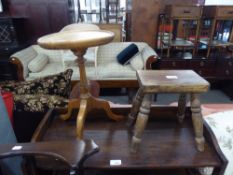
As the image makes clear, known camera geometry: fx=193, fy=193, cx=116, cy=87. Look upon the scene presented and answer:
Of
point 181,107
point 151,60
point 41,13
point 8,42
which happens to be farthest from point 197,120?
point 41,13

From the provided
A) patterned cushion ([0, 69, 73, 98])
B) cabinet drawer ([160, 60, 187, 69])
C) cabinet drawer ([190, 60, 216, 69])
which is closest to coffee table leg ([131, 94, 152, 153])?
patterned cushion ([0, 69, 73, 98])

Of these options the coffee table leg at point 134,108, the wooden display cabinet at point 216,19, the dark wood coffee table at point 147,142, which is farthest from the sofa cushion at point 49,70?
the wooden display cabinet at point 216,19

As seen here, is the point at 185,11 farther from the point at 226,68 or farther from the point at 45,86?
the point at 45,86

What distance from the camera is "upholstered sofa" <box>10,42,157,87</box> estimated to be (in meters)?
2.53

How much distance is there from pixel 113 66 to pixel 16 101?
1771mm

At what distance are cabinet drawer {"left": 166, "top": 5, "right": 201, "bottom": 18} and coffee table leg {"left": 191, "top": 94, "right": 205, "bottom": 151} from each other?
6.84 ft

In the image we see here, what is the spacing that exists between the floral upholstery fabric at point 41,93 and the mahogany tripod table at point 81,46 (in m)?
A: 0.14

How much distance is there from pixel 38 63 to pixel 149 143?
2.17m

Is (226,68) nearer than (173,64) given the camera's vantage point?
Yes

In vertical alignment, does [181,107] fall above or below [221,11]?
below

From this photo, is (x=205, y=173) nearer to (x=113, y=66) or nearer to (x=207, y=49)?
(x=113, y=66)

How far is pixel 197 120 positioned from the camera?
87cm

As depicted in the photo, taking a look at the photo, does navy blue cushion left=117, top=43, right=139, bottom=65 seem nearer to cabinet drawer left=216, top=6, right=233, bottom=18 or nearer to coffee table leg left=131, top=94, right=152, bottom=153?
cabinet drawer left=216, top=6, right=233, bottom=18

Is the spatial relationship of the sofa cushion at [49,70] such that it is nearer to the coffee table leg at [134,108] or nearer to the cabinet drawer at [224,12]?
the coffee table leg at [134,108]
